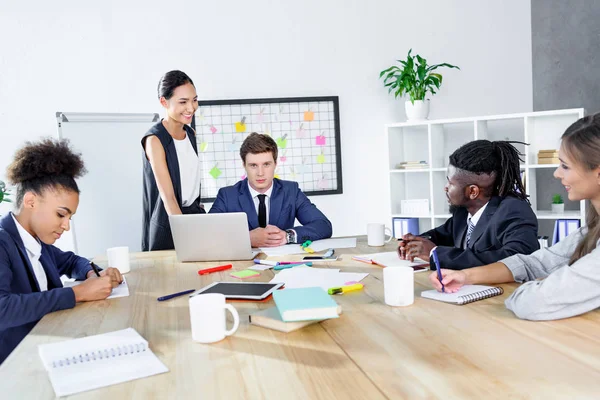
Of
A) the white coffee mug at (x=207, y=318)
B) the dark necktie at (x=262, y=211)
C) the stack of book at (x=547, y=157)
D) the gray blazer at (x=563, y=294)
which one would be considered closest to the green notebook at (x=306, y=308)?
the white coffee mug at (x=207, y=318)

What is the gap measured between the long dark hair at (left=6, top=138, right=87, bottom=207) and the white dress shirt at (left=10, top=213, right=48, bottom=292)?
86 millimetres

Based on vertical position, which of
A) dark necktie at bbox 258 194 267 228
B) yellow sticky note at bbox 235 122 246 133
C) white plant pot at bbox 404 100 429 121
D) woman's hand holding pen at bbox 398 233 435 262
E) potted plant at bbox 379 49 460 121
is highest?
potted plant at bbox 379 49 460 121

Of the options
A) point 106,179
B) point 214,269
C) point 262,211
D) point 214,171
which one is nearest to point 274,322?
point 214,269

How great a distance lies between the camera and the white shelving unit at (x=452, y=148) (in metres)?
3.61

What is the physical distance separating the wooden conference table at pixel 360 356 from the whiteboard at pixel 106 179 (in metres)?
2.27

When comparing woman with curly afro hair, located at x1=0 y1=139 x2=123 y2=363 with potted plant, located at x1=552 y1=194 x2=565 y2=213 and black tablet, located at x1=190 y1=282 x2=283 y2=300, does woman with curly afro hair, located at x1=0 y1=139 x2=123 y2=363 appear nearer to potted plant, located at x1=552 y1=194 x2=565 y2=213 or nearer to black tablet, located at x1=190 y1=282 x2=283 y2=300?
black tablet, located at x1=190 y1=282 x2=283 y2=300

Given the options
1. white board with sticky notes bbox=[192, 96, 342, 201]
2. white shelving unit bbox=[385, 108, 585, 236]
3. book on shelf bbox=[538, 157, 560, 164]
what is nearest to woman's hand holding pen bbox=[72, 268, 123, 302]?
white board with sticky notes bbox=[192, 96, 342, 201]

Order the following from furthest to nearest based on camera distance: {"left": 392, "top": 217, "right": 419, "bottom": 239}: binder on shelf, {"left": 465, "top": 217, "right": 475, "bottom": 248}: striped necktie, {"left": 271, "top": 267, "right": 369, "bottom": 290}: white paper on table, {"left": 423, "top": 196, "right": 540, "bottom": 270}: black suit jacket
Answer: {"left": 392, "top": 217, "right": 419, "bottom": 239}: binder on shelf, {"left": 465, "top": 217, "right": 475, "bottom": 248}: striped necktie, {"left": 423, "top": 196, "right": 540, "bottom": 270}: black suit jacket, {"left": 271, "top": 267, "right": 369, "bottom": 290}: white paper on table

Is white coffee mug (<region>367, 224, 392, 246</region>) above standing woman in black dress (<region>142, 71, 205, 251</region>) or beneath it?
beneath

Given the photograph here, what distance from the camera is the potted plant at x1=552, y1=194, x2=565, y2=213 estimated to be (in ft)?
12.0

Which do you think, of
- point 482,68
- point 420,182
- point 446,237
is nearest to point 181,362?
point 446,237

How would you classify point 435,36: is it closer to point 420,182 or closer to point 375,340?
point 420,182

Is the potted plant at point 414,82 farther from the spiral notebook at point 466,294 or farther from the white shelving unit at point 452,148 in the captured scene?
the spiral notebook at point 466,294

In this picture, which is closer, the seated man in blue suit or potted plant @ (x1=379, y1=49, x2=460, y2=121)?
the seated man in blue suit
